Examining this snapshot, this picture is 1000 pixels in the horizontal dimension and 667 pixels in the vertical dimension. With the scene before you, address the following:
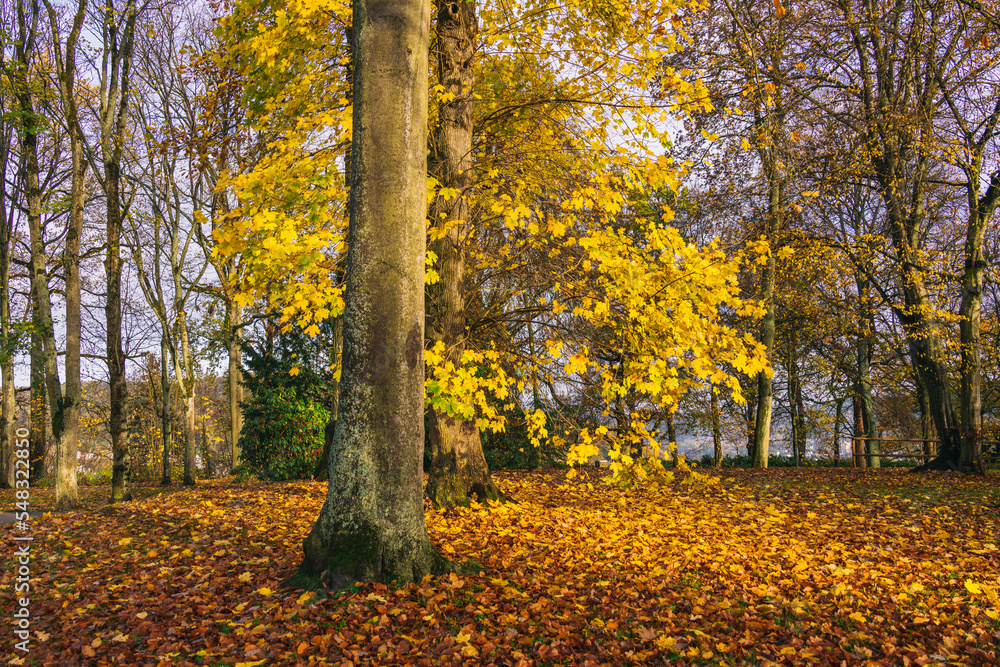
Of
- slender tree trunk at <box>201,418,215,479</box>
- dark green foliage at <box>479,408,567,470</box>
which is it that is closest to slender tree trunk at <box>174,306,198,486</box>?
dark green foliage at <box>479,408,567,470</box>

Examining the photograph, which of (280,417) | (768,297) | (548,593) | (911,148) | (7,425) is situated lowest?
(548,593)

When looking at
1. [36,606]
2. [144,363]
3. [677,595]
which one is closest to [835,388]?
[677,595]

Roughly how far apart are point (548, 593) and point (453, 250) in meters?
4.14

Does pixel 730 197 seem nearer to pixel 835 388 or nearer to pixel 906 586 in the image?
pixel 835 388

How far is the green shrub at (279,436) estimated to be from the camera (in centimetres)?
1315

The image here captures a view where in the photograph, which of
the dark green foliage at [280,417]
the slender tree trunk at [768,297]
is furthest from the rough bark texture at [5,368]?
the slender tree trunk at [768,297]

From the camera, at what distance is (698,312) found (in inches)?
231

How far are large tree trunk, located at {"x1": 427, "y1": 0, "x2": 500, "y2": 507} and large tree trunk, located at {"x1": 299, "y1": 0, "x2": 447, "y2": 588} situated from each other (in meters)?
2.77

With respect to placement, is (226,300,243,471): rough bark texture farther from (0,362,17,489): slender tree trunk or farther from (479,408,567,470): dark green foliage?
(479,408,567,470): dark green foliage

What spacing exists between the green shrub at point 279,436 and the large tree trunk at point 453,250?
284 inches

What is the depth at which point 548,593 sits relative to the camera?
4.05 m

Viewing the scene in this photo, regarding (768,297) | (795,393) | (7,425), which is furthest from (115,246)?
(795,393)

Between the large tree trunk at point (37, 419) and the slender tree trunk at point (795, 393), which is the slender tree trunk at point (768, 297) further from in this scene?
the large tree trunk at point (37, 419)

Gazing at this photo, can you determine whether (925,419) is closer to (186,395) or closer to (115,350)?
(186,395)
